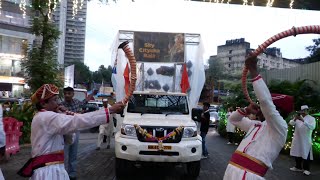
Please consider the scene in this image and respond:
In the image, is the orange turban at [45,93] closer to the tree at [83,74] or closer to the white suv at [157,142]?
the white suv at [157,142]

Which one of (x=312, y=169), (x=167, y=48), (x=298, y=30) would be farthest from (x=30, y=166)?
(x=312, y=169)

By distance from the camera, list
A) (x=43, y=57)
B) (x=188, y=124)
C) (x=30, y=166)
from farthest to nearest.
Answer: (x=43, y=57) → (x=188, y=124) → (x=30, y=166)

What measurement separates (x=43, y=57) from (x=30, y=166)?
1221cm

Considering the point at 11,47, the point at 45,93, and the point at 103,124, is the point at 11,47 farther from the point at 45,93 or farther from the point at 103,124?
the point at 103,124

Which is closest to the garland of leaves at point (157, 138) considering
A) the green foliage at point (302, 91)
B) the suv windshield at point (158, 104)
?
the suv windshield at point (158, 104)

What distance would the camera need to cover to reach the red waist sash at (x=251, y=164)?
13.2 ft

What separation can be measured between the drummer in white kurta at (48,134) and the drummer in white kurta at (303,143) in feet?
27.0

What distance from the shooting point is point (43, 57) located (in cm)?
1584

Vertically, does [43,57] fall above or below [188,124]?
above

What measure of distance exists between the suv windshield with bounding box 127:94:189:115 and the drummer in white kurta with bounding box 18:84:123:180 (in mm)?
5588

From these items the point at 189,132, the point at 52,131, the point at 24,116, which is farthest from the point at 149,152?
the point at 24,116

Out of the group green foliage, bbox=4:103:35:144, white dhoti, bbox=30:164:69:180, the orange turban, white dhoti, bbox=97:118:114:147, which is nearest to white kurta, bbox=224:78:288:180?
white dhoti, bbox=30:164:69:180

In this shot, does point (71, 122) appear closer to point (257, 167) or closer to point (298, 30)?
point (257, 167)

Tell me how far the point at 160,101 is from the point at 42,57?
7.48 m
